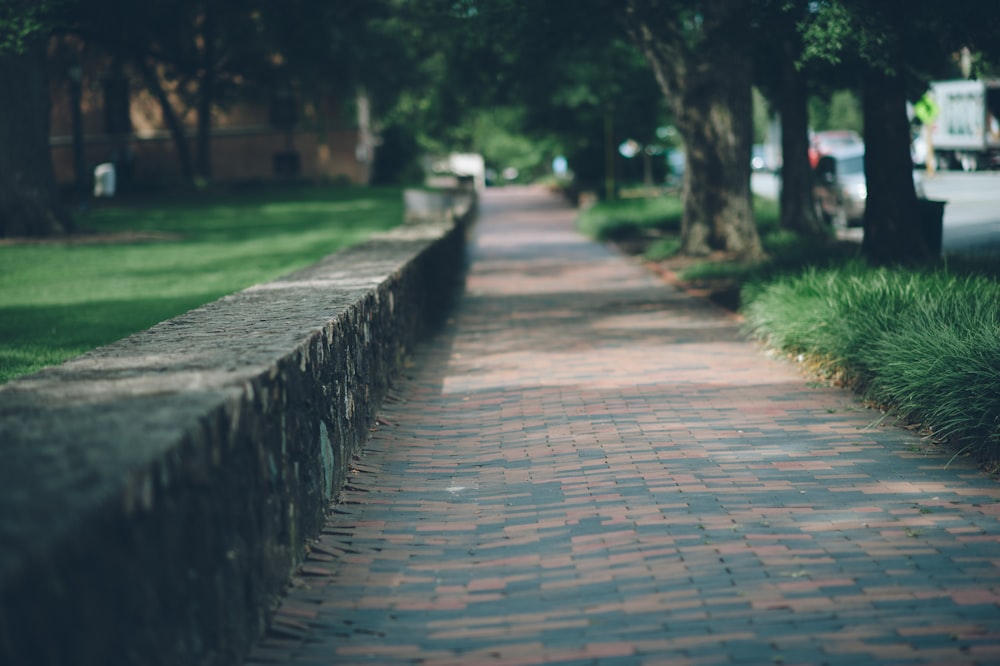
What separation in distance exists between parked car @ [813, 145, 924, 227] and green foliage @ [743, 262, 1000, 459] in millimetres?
15615

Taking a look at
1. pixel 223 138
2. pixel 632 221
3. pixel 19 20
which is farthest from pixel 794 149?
pixel 223 138

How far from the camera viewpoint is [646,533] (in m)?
5.82

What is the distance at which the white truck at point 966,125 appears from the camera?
43.7 m

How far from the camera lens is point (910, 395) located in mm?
8000

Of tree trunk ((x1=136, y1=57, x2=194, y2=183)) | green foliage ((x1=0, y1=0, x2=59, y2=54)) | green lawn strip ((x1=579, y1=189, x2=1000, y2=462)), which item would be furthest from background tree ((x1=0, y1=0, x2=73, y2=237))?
tree trunk ((x1=136, y1=57, x2=194, y2=183))

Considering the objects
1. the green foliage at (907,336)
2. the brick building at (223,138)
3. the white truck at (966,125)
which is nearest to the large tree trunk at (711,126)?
the green foliage at (907,336)

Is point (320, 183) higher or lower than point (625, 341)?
A: higher

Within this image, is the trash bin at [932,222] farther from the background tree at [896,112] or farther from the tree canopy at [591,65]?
the tree canopy at [591,65]

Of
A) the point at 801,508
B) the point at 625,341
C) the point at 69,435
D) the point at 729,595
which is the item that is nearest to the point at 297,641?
the point at 69,435

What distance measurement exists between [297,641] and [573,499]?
2.18 metres

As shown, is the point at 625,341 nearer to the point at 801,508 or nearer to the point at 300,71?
the point at 801,508

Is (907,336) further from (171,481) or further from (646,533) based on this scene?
(171,481)

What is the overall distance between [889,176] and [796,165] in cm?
908

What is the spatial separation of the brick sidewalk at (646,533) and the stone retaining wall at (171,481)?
1.15 ft
